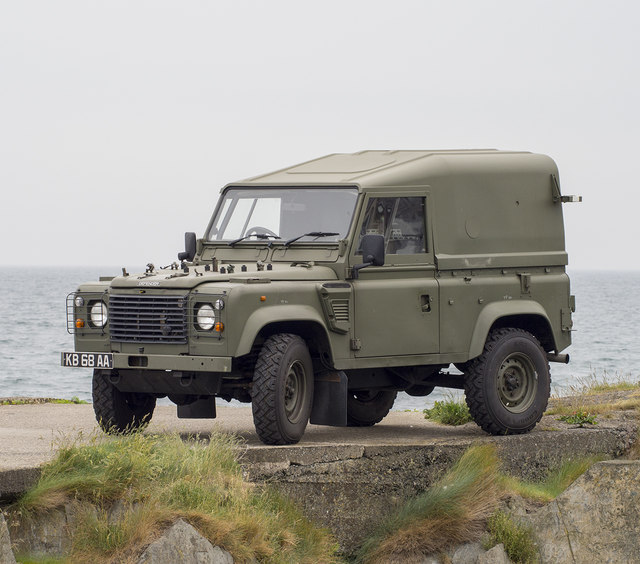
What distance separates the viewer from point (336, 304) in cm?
1295

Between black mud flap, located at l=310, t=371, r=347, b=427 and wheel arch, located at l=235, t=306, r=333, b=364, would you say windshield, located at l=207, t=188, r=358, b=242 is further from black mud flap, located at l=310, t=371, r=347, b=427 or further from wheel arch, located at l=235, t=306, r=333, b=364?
black mud flap, located at l=310, t=371, r=347, b=427

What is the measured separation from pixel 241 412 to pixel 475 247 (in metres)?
3.99

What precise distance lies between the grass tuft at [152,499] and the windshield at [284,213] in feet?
8.39

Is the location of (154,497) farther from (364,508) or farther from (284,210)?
(284,210)

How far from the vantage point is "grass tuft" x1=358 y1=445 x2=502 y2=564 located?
1266cm

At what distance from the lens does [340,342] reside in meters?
13.0

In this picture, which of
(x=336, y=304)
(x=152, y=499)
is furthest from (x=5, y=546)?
(x=336, y=304)

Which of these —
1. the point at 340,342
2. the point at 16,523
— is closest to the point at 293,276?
the point at 340,342

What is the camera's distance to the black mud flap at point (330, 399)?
13023 mm

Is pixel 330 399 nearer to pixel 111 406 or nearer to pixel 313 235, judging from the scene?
pixel 313 235

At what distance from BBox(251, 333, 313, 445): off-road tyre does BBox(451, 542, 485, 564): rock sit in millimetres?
1760

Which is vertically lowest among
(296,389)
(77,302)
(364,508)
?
(364,508)

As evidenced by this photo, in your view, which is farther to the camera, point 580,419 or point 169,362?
point 580,419

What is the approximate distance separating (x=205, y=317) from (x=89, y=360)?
122 centimetres
